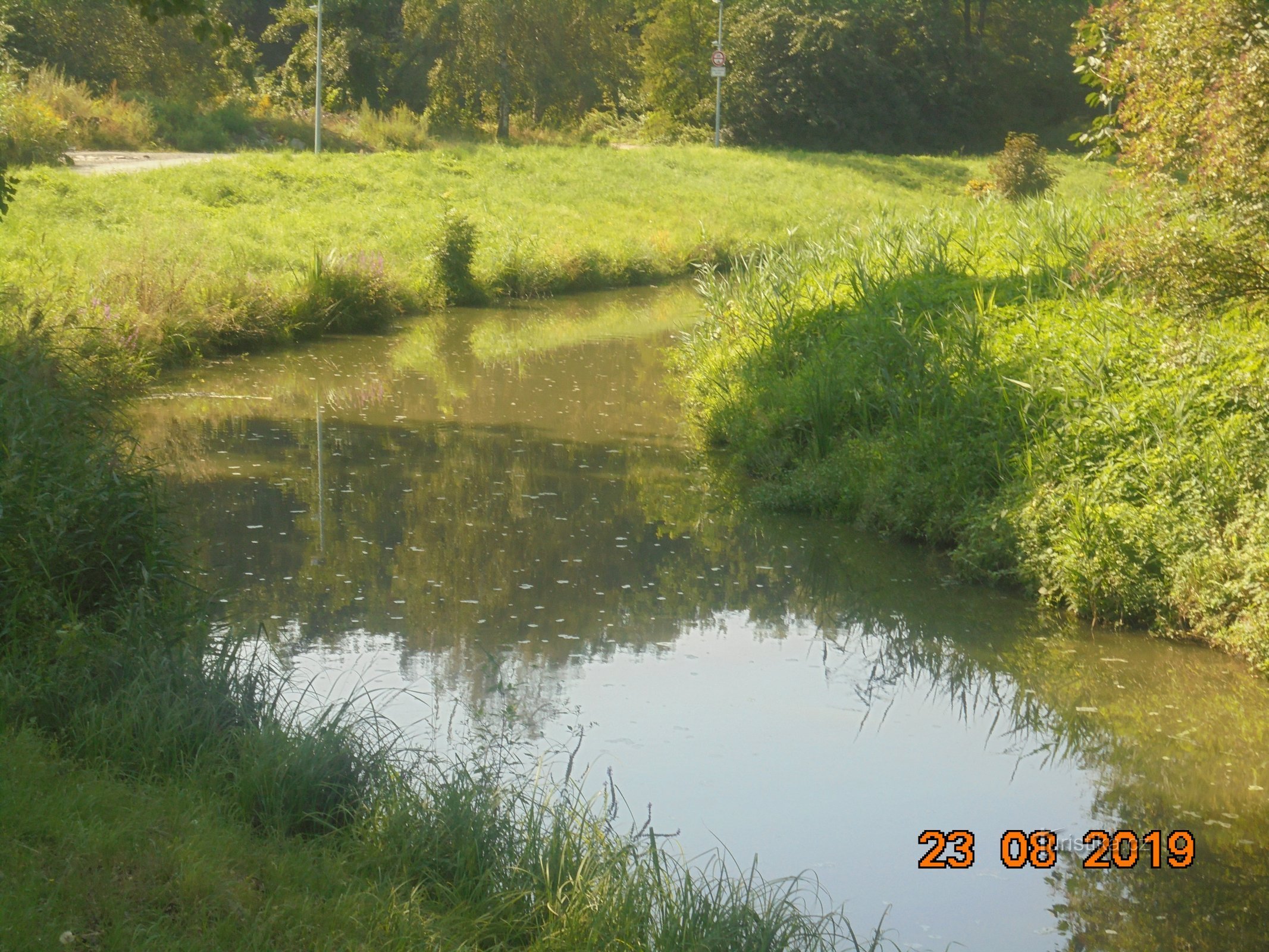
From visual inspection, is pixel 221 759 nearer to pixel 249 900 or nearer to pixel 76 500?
pixel 249 900

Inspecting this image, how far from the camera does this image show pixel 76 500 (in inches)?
222

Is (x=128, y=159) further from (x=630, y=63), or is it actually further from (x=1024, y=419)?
Result: (x=630, y=63)

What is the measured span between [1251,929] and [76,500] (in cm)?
505

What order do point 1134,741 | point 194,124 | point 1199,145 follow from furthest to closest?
point 194,124 < point 1199,145 < point 1134,741

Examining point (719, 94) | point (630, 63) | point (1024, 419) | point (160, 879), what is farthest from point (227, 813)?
point (630, 63)

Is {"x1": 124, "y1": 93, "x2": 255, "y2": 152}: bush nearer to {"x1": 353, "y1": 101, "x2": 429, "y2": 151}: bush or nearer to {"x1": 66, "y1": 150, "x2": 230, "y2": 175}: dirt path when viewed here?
{"x1": 66, "y1": 150, "x2": 230, "y2": 175}: dirt path

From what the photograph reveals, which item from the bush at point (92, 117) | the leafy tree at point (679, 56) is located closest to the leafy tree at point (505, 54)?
the leafy tree at point (679, 56)

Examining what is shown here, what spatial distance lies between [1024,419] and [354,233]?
14.1 m

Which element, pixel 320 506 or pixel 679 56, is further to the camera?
pixel 679 56

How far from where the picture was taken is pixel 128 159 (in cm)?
2659

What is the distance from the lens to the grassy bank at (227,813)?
12.0 ft

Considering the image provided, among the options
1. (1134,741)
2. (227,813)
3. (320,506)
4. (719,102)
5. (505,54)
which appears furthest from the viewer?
(505,54)

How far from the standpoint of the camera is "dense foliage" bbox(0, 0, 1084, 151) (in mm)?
40562

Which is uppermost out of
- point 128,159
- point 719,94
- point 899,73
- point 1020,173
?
point 899,73
